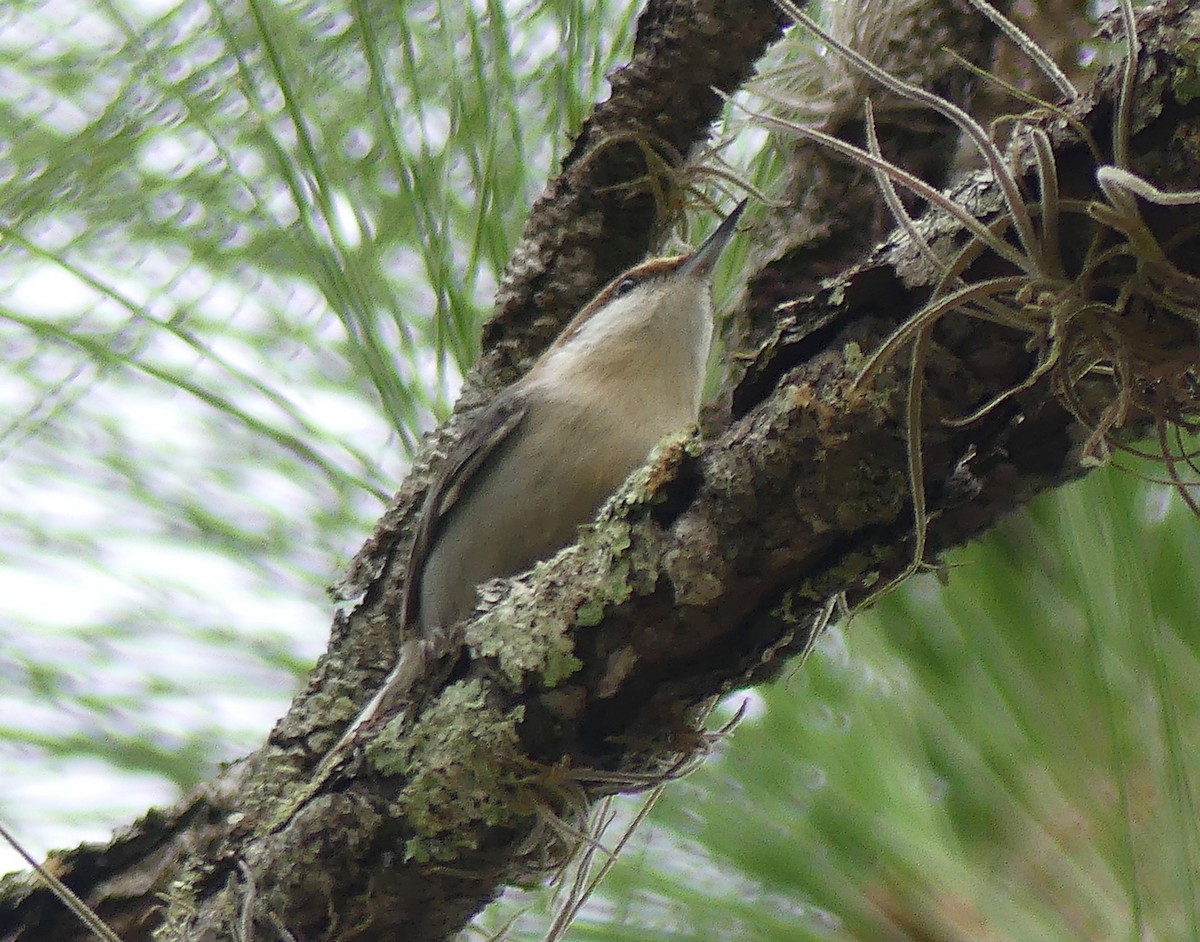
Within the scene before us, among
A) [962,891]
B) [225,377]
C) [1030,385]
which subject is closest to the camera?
[1030,385]

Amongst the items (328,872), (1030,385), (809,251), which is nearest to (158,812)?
(328,872)

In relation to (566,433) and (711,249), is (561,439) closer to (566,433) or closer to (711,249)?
(566,433)

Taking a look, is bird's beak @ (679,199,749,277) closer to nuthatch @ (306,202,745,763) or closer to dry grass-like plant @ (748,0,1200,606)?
nuthatch @ (306,202,745,763)

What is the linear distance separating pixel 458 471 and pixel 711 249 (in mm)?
444

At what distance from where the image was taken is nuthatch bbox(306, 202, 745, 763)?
4.60ft

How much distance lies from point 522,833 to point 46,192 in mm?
1043

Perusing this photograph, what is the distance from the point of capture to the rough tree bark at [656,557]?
717 mm

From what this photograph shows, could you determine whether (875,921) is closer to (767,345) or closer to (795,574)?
(795,574)

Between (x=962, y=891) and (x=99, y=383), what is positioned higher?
(x=99, y=383)

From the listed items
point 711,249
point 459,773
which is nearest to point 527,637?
point 459,773

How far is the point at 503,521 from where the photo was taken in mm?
1428

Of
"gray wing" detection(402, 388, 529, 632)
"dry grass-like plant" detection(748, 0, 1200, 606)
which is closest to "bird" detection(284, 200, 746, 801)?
"gray wing" detection(402, 388, 529, 632)

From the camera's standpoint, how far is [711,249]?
1562mm

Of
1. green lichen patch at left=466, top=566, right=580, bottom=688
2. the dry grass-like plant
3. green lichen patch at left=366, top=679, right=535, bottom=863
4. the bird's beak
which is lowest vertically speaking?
green lichen patch at left=366, top=679, right=535, bottom=863
